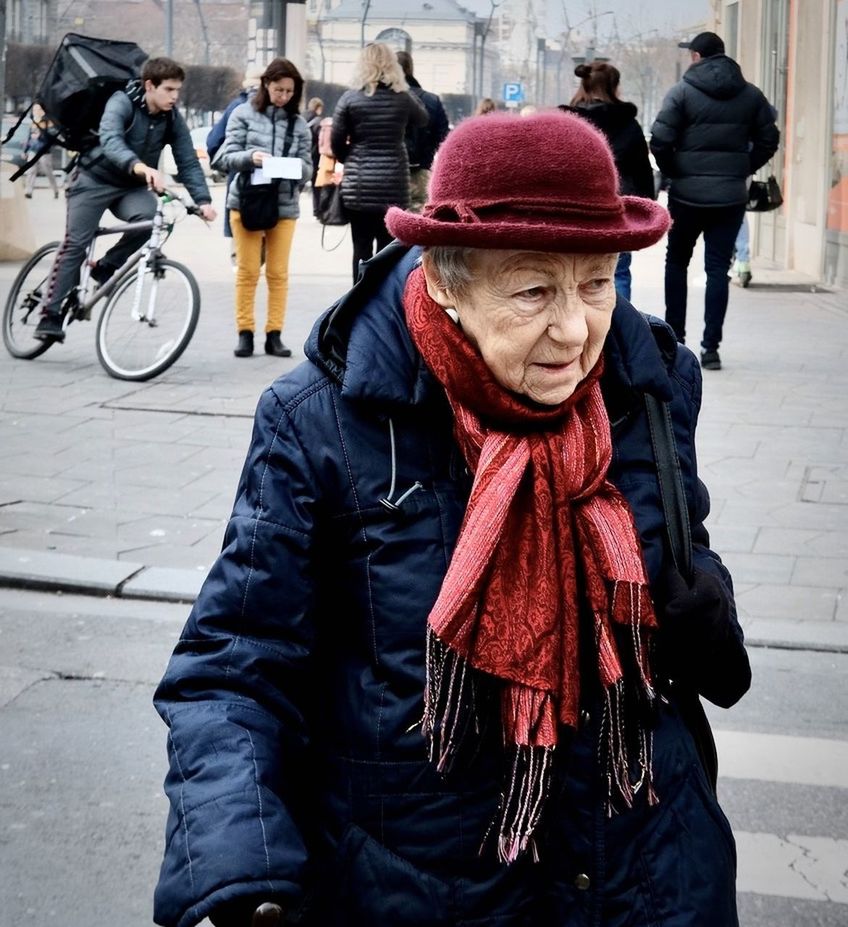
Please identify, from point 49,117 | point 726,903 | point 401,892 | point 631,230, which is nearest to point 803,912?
point 726,903

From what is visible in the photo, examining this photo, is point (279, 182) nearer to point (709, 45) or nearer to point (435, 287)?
point (709, 45)

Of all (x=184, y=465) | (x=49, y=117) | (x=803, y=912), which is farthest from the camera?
(x=49, y=117)

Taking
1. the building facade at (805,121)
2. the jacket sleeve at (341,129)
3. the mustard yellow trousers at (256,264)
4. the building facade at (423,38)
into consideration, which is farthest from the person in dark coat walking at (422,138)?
the building facade at (423,38)

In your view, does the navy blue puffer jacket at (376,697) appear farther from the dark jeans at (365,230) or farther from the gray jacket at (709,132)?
the dark jeans at (365,230)

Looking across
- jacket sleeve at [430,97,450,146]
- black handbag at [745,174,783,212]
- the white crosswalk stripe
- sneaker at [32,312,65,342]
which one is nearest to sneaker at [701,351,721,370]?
black handbag at [745,174,783,212]

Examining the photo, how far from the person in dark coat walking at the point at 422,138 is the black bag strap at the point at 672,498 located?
33.5 ft

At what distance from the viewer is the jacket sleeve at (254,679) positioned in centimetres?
184

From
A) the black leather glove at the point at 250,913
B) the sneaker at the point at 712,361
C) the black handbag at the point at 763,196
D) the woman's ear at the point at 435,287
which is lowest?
the sneaker at the point at 712,361

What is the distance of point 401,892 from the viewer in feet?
6.35

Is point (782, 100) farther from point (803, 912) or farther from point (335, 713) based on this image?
point (335, 713)

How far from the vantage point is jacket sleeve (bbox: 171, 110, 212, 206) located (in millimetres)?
9594

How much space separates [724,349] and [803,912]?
7767 mm

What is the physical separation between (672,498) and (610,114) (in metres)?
7.71

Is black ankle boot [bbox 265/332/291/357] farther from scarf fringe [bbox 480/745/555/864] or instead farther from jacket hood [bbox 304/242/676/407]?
scarf fringe [bbox 480/745/555/864]
